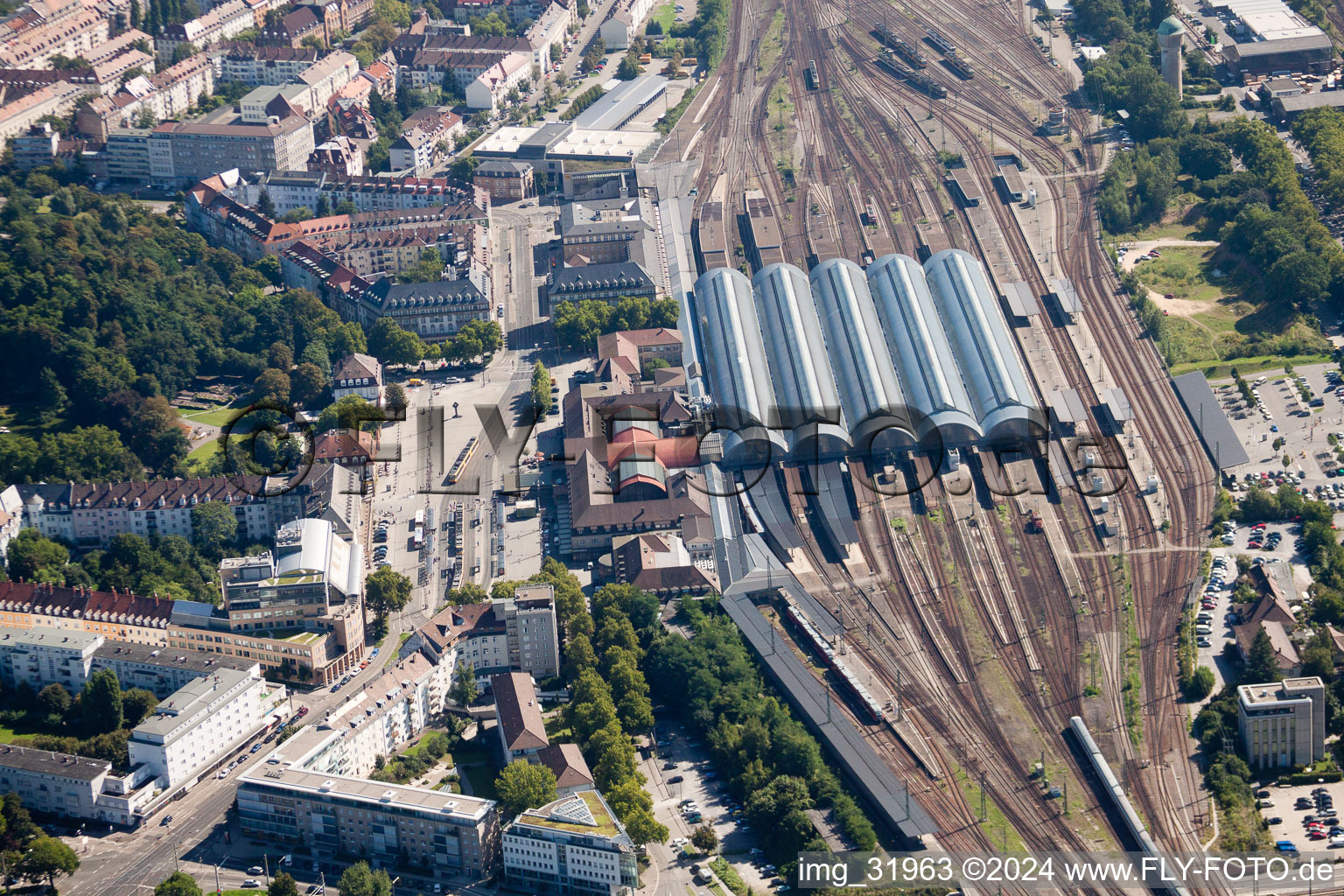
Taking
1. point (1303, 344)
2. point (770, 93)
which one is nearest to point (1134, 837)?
point (1303, 344)

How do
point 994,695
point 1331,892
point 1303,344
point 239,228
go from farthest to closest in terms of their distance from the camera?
point 239,228, point 1303,344, point 994,695, point 1331,892

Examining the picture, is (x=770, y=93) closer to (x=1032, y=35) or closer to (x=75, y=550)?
(x=1032, y=35)

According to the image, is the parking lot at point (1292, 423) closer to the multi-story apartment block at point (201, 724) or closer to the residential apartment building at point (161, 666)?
the multi-story apartment block at point (201, 724)

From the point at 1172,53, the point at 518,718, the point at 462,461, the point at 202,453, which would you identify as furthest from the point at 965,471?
the point at 1172,53

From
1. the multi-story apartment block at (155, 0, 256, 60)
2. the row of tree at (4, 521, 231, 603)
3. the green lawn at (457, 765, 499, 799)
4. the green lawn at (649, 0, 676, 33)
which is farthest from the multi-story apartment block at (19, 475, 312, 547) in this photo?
the green lawn at (649, 0, 676, 33)

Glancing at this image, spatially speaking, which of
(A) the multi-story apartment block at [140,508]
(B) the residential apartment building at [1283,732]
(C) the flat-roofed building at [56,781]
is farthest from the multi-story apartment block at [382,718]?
(B) the residential apartment building at [1283,732]

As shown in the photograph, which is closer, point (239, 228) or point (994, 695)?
point (994, 695)

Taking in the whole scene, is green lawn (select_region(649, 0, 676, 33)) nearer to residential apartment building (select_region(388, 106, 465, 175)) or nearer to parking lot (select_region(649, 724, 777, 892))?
residential apartment building (select_region(388, 106, 465, 175))
